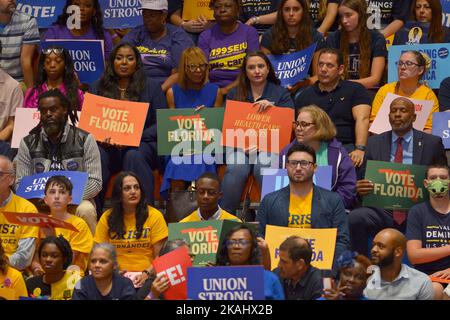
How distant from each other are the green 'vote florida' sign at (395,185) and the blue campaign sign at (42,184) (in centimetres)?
226

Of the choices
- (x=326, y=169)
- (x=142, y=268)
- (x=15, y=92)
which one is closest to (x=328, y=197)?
(x=326, y=169)

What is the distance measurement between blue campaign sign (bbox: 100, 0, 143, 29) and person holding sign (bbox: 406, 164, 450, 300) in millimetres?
4205

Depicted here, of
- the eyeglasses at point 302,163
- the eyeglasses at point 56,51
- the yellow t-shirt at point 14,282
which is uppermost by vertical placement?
the eyeglasses at point 56,51

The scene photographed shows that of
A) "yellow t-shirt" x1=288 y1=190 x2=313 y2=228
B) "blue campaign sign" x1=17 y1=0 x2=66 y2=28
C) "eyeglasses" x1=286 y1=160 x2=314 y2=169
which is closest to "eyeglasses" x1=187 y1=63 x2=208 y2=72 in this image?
"eyeglasses" x1=286 y1=160 x2=314 y2=169

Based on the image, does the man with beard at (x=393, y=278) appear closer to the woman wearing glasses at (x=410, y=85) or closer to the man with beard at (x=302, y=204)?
the man with beard at (x=302, y=204)

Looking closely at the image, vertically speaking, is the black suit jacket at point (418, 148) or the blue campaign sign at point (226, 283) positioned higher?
the black suit jacket at point (418, 148)

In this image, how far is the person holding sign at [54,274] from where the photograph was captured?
9977mm

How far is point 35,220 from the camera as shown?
33.8 feet

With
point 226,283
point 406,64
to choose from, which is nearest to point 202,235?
point 226,283

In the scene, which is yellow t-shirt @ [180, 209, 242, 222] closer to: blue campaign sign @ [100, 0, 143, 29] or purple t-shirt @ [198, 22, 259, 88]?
purple t-shirt @ [198, 22, 259, 88]

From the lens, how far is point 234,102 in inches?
470

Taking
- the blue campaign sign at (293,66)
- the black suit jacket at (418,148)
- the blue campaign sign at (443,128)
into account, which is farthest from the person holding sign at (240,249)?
the blue campaign sign at (293,66)

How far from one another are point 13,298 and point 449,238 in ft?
11.0
